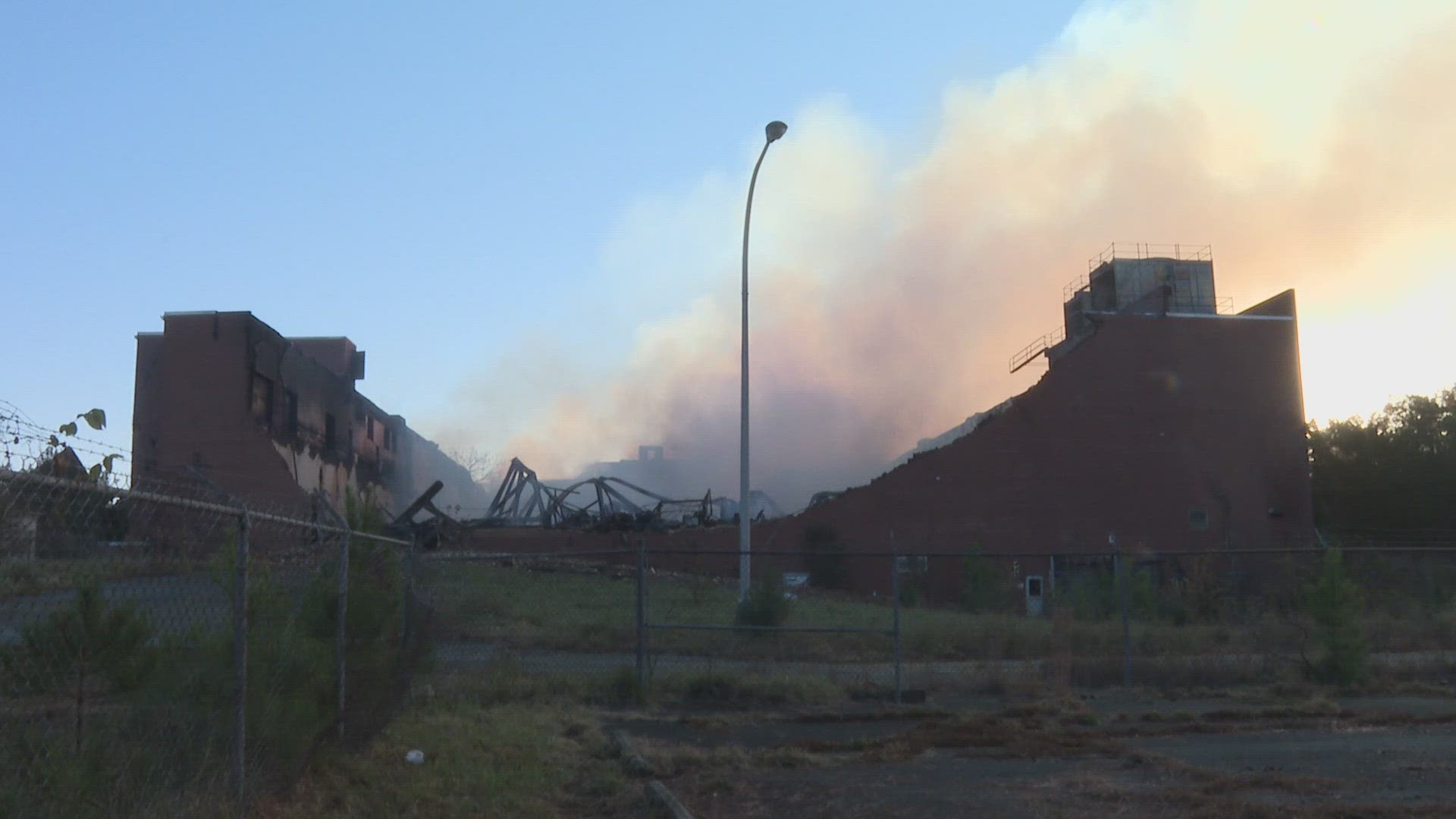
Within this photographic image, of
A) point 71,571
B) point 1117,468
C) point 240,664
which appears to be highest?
point 1117,468

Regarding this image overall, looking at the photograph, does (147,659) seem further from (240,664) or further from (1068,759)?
(1068,759)

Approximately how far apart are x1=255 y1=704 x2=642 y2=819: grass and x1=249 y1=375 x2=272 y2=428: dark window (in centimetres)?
3506

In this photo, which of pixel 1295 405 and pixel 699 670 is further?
pixel 1295 405

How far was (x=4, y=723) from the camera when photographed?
4.66m

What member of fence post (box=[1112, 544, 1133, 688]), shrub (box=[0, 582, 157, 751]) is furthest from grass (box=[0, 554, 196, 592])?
fence post (box=[1112, 544, 1133, 688])

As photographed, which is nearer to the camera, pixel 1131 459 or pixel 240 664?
pixel 240 664

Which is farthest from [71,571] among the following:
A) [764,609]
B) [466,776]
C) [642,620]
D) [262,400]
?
[262,400]

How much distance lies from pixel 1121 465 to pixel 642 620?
1427 inches

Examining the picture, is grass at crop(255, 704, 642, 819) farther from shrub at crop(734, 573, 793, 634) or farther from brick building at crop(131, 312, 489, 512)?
brick building at crop(131, 312, 489, 512)

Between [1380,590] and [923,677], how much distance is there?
16.7 metres

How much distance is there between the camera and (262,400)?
147ft

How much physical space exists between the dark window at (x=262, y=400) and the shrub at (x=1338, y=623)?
123ft

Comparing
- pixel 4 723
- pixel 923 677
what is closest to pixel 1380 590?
pixel 923 677

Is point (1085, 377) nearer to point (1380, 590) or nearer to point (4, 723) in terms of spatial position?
point (1380, 590)
